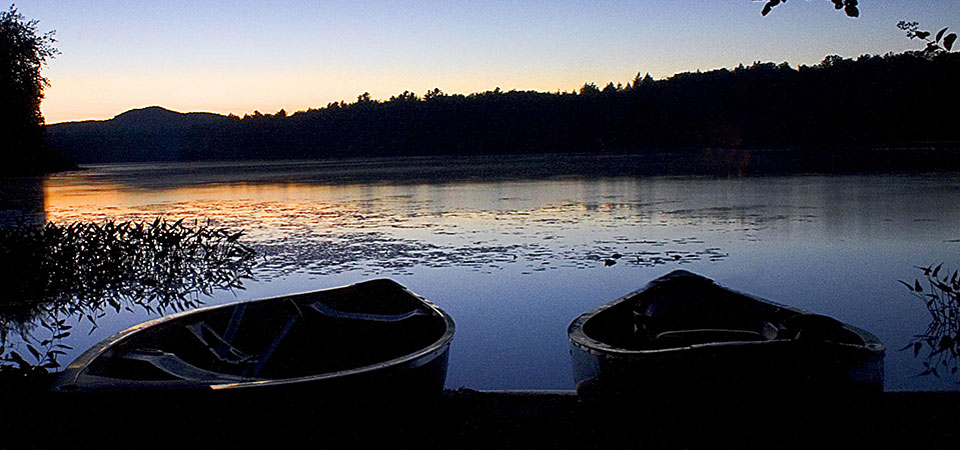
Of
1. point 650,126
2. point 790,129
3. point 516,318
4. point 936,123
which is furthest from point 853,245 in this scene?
point 650,126

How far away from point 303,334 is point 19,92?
32232 mm

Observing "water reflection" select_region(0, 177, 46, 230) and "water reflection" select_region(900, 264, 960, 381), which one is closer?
"water reflection" select_region(900, 264, 960, 381)

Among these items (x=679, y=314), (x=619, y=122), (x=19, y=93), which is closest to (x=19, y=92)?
(x=19, y=93)

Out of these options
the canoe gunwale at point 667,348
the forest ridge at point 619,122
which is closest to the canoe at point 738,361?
the canoe gunwale at point 667,348

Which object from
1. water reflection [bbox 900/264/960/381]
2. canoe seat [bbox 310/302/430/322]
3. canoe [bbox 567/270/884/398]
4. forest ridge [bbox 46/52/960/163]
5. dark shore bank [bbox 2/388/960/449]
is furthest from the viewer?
forest ridge [bbox 46/52/960/163]

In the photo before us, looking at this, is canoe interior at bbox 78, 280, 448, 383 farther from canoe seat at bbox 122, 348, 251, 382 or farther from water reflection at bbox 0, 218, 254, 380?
water reflection at bbox 0, 218, 254, 380

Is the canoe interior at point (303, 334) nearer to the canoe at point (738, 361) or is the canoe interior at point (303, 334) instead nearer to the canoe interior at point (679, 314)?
the canoe at point (738, 361)

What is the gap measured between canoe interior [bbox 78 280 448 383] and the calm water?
1184 millimetres

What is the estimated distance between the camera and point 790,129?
86.9 m

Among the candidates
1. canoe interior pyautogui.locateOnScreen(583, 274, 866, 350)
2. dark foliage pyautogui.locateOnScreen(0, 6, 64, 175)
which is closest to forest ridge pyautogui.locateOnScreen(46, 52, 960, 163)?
dark foliage pyautogui.locateOnScreen(0, 6, 64, 175)

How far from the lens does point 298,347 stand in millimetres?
5816

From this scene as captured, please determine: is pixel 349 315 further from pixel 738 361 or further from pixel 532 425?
pixel 738 361

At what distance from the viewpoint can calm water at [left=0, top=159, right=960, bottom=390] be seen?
8.45 metres

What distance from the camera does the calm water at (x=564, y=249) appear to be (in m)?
8.45
